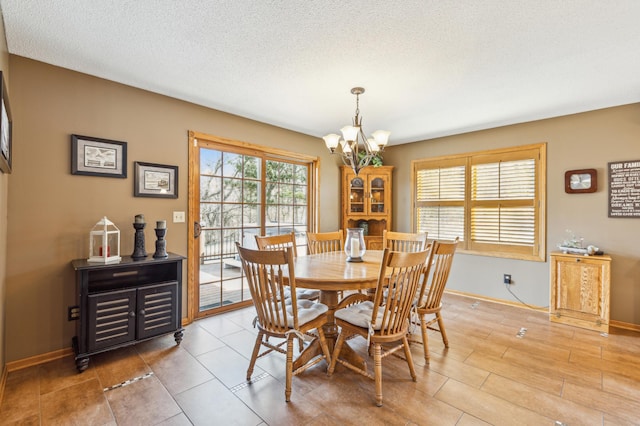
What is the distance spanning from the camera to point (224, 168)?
12.2ft

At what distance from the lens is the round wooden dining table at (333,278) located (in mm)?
2094

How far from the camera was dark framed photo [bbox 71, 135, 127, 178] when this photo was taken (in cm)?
261

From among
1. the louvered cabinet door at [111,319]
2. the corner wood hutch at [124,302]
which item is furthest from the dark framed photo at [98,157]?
the louvered cabinet door at [111,319]

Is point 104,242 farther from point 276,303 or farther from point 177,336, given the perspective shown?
point 276,303

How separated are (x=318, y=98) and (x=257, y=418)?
2.90m

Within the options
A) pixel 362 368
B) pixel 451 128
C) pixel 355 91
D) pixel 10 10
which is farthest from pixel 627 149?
pixel 10 10

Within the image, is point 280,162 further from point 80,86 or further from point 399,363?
point 399,363

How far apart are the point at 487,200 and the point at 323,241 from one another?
2450 mm

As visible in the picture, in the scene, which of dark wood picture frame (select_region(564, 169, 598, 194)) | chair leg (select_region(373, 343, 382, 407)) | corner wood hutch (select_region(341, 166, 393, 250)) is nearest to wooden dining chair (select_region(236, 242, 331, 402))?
chair leg (select_region(373, 343, 382, 407))

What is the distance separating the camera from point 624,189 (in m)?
3.28

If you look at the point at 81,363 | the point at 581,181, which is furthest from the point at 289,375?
the point at 581,181

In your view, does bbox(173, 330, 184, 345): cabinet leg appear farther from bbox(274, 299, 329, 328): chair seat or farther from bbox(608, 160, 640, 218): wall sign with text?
bbox(608, 160, 640, 218): wall sign with text

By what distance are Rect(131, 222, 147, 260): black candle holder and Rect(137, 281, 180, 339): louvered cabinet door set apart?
32 cm

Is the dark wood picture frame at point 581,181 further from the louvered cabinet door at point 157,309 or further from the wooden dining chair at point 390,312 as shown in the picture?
the louvered cabinet door at point 157,309
